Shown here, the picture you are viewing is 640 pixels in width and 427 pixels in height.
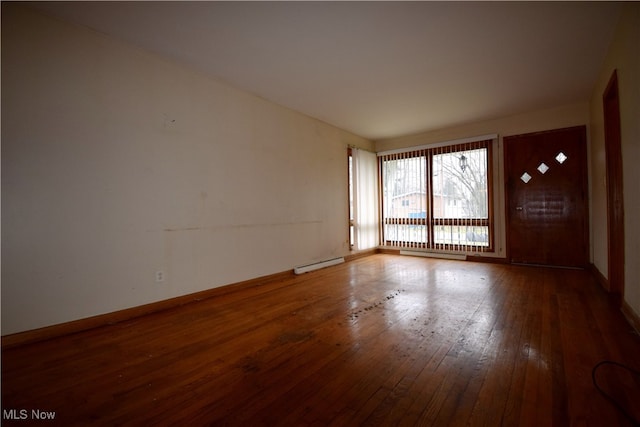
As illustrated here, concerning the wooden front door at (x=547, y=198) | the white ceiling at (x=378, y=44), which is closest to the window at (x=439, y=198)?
the wooden front door at (x=547, y=198)

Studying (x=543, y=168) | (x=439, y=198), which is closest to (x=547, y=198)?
(x=543, y=168)

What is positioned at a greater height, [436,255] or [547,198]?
[547,198]

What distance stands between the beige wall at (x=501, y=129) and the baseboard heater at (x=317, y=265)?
2.94 metres

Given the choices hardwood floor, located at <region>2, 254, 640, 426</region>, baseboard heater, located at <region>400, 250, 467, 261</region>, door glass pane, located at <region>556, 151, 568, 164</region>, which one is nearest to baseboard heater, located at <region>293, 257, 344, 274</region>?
hardwood floor, located at <region>2, 254, 640, 426</region>

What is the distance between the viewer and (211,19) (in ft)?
8.36

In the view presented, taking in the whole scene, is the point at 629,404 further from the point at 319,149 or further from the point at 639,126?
the point at 319,149

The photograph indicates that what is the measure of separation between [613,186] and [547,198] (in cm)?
185

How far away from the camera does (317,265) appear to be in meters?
5.10

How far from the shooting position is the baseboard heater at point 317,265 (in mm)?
4762

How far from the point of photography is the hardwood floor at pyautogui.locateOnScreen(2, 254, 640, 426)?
4.75 ft

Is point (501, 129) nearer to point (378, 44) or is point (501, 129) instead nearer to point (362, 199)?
point (362, 199)

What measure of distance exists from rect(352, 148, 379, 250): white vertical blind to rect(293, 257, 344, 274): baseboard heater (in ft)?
2.62

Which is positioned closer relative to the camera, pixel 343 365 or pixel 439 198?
pixel 343 365

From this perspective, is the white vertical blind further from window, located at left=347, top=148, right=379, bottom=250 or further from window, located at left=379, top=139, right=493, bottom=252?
window, located at left=379, top=139, right=493, bottom=252
